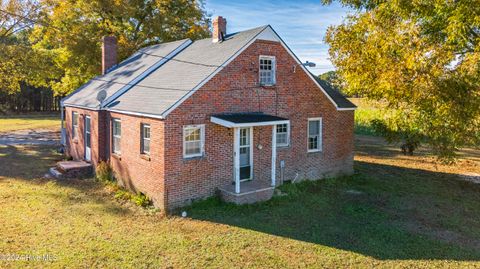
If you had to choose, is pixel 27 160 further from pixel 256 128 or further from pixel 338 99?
pixel 338 99

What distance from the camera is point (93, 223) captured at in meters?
10.3

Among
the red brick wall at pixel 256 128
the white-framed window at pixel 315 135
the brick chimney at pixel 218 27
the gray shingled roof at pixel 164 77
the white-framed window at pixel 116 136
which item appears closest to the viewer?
the red brick wall at pixel 256 128

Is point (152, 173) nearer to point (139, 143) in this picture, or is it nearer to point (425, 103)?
point (139, 143)

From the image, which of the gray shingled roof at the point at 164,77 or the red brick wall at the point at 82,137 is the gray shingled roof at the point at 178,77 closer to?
the gray shingled roof at the point at 164,77

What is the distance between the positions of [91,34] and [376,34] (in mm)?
21699

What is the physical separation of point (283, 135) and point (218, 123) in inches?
147

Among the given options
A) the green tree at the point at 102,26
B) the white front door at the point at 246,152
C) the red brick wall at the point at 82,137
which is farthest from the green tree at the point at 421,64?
the green tree at the point at 102,26

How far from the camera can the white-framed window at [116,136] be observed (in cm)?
1424

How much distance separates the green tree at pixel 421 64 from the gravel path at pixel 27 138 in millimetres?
22278

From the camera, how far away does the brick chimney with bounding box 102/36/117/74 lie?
2067 centimetres

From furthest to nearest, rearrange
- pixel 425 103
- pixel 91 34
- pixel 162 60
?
1. pixel 91 34
2. pixel 162 60
3. pixel 425 103

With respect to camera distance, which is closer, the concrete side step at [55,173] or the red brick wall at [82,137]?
the red brick wall at [82,137]

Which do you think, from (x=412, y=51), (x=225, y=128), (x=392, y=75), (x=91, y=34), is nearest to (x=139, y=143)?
(x=225, y=128)

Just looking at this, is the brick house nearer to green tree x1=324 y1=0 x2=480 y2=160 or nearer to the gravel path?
green tree x1=324 y1=0 x2=480 y2=160
